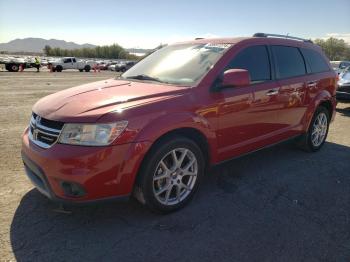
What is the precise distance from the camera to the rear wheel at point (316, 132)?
209 inches

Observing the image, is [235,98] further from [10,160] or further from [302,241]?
[10,160]

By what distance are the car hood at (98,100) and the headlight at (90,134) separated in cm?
7

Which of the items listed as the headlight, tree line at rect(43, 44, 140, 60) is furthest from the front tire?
tree line at rect(43, 44, 140, 60)

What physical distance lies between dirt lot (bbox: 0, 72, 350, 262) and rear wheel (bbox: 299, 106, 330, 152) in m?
0.92

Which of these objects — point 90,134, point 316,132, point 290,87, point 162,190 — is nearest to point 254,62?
point 290,87

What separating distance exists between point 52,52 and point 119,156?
12671cm

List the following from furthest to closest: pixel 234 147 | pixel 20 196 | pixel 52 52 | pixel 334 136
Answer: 1. pixel 52 52
2. pixel 334 136
3. pixel 234 147
4. pixel 20 196

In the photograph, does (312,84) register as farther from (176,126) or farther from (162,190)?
(162,190)

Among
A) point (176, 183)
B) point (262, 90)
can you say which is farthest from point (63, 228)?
point (262, 90)

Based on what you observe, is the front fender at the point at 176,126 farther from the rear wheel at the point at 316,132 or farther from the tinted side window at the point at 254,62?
the rear wheel at the point at 316,132

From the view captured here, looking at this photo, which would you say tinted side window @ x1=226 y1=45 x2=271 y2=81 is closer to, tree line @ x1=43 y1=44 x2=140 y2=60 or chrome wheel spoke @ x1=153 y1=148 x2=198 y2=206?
chrome wheel spoke @ x1=153 y1=148 x2=198 y2=206

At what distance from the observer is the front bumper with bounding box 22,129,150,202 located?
8.77 ft

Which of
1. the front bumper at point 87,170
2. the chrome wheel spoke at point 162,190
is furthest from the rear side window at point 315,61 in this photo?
the front bumper at point 87,170

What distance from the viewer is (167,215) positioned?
3.29m
